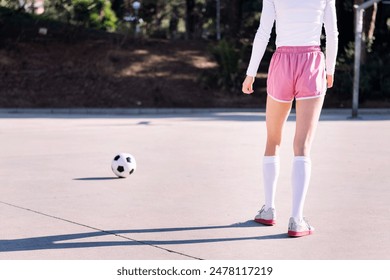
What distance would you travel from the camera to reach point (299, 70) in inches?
265

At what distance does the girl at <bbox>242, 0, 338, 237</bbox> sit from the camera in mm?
6688

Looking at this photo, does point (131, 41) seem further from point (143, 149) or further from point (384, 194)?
point (384, 194)

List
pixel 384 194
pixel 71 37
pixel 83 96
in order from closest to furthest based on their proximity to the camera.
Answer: pixel 384 194 < pixel 83 96 < pixel 71 37

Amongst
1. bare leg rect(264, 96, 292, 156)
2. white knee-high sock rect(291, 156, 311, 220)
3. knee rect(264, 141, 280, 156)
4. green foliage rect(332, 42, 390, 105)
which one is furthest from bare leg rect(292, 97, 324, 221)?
green foliage rect(332, 42, 390, 105)

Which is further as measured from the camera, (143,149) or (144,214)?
(143,149)

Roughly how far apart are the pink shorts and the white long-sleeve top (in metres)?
0.07

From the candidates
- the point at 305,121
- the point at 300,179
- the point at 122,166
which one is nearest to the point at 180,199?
the point at 122,166

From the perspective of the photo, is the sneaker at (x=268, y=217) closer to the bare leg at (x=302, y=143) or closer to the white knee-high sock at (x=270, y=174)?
the white knee-high sock at (x=270, y=174)

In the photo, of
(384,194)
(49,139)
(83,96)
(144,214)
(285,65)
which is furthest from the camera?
(83,96)

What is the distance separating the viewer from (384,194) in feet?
29.1

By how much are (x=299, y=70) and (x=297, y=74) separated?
3cm

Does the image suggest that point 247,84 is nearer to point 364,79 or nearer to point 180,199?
point 180,199
